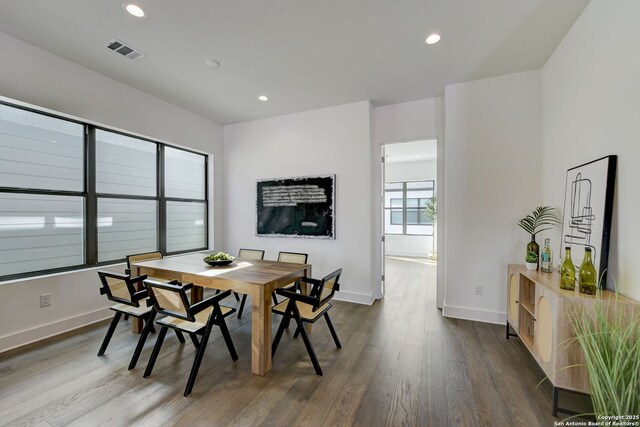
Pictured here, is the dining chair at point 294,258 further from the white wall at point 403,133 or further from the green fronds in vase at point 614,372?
the green fronds in vase at point 614,372

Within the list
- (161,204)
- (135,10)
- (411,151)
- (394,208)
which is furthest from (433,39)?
(394,208)

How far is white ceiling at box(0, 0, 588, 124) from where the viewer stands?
2.12m

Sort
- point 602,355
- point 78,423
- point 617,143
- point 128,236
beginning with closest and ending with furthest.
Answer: point 602,355 → point 78,423 → point 617,143 → point 128,236

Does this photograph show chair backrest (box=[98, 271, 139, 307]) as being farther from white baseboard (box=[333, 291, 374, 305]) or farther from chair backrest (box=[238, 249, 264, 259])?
white baseboard (box=[333, 291, 374, 305])

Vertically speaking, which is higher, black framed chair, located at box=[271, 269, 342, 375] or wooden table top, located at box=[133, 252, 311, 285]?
wooden table top, located at box=[133, 252, 311, 285]

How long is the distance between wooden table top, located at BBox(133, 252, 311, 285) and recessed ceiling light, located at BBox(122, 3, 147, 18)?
225cm

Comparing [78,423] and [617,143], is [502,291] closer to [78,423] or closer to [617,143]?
[617,143]

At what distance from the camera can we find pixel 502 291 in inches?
124

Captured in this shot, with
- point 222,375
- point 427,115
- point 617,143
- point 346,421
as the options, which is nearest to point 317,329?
point 222,375

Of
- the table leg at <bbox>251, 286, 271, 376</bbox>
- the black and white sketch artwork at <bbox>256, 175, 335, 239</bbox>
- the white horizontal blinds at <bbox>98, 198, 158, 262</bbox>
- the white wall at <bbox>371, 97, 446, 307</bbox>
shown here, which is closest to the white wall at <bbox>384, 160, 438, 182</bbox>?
the white wall at <bbox>371, 97, 446, 307</bbox>

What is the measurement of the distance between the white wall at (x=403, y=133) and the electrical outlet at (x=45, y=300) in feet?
12.7

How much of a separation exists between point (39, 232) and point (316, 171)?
337cm

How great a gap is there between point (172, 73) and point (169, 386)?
327 cm

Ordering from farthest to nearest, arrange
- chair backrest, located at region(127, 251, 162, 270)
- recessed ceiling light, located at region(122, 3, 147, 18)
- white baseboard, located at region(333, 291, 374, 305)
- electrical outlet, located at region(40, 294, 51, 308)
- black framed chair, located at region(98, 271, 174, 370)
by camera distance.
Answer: white baseboard, located at region(333, 291, 374, 305), chair backrest, located at region(127, 251, 162, 270), electrical outlet, located at region(40, 294, 51, 308), black framed chair, located at region(98, 271, 174, 370), recessed ceiling light, located at region(122, 3, 147, 18)
